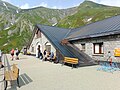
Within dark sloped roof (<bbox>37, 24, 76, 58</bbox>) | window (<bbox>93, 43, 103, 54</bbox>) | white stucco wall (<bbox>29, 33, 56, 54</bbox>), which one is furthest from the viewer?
white stucco wall (<bbox>29, 33, 56, 54</bbox>)

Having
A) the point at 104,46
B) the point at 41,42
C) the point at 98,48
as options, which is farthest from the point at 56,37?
the point at 104,46

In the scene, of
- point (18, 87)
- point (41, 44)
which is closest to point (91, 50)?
point (41, 44)

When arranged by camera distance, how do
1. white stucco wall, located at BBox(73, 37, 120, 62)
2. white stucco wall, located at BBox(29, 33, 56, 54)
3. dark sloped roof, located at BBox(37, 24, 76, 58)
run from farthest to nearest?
white stucco wall, located at BBox(29, 33, 56, 54)
dark sloped roof, located at BBox(37, 24, 76, 58)
white stucco wall, located at BBox(73, 37, 120, 62)

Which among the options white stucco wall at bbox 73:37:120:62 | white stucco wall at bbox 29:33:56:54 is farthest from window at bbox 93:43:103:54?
white stucco wall at bbox 29:33:56:54

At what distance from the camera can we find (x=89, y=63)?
18.6m

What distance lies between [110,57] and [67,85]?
29.0ft

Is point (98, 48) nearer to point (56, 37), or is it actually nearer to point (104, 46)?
point (104, 46)

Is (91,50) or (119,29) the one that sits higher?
(119,29)

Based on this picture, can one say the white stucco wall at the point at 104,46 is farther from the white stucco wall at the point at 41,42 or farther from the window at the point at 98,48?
the white stucco wall at the point at 41,42

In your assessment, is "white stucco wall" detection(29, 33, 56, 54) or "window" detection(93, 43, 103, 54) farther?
"white stucco wall" detection(29, 33, 56, 54)

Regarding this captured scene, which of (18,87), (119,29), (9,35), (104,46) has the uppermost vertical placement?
(9,35)

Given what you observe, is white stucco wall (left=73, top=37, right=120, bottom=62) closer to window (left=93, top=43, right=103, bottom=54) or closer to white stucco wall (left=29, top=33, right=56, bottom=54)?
window (left=93, top=43, right=103, bottom=54)

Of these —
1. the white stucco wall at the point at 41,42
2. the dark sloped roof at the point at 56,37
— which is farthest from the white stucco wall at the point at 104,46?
the white stucco wall at the point at 41,42

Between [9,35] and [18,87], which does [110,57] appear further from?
[9,35]
